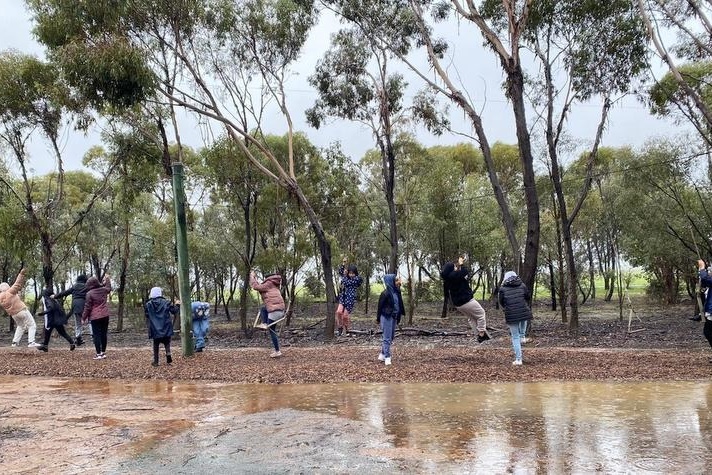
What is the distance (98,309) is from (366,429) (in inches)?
339

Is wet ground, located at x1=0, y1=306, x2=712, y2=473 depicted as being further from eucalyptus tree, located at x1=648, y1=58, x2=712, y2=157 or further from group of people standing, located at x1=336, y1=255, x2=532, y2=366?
eucalyptus tree, located at x1=648, y1=58, x2=712, y2=157

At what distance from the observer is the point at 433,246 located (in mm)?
31938

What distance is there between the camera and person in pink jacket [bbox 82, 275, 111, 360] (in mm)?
12500

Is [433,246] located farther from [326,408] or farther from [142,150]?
[326,408]

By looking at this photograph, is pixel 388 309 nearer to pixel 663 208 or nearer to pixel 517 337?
pixel 517 337

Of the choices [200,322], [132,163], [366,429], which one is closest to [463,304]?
[366,429]

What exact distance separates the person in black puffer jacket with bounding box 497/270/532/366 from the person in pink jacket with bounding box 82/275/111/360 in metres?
8.10

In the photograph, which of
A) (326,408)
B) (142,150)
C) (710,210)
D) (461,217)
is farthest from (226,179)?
(710,210)

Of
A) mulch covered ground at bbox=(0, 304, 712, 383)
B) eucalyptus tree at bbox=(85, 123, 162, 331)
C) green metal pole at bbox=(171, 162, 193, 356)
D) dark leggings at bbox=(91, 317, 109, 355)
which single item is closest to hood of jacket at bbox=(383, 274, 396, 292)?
mulch covered ground at bbox=(0, 304, 712, 383)

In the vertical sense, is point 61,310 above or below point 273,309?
above

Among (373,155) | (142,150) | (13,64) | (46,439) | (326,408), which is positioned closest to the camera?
(46,439)

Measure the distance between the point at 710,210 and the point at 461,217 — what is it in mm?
10986

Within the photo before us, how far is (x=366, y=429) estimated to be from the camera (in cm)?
589

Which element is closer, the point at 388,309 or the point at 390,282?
the point at 388,309
